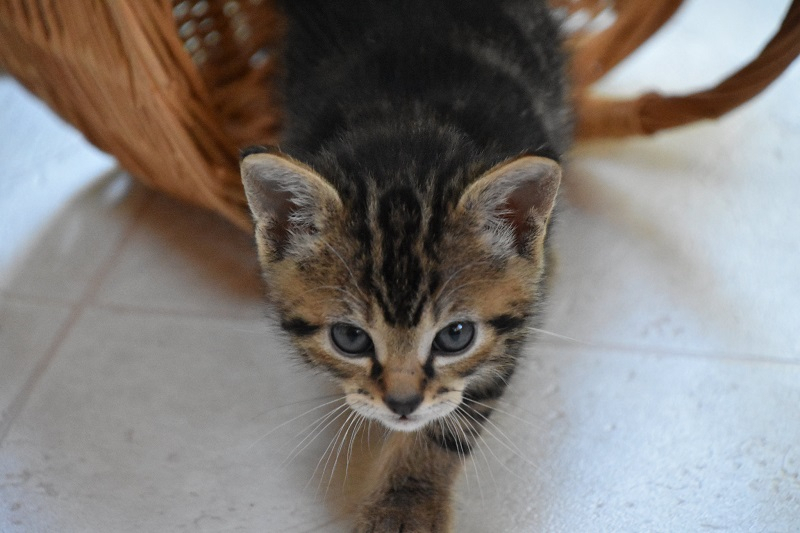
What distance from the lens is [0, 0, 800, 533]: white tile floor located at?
4.50 feet

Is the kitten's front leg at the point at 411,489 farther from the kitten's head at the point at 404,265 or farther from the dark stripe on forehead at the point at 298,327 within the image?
the dark stripe on forehead at the point at 298,327

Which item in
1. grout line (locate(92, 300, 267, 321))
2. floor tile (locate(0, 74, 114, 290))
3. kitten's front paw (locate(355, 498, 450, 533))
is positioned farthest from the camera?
floor tile (locate(0, 74, 114, 290))

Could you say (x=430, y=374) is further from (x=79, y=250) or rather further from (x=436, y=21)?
(x=79, y=250)

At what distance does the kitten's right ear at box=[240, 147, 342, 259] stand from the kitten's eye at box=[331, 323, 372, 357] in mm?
139

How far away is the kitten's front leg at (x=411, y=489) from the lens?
129cm

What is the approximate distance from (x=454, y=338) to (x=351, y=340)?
152mm

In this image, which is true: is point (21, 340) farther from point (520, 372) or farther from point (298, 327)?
point (520, 372)

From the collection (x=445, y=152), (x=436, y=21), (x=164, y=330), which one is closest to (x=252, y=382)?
(x=164, y=330)

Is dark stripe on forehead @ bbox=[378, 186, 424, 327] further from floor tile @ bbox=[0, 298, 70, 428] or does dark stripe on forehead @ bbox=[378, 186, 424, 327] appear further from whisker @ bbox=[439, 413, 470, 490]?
floor tile @ bbox=[0, 298, 70, 428]

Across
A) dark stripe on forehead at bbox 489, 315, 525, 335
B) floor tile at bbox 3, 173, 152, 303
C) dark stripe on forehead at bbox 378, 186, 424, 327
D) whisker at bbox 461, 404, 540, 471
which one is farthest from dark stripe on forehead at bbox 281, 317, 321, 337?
floor tile at bbox 3, 173, 152, 303

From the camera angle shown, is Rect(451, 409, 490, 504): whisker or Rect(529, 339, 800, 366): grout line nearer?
Rect(451, 409, 490, 504): whisker

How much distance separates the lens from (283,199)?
1145mm

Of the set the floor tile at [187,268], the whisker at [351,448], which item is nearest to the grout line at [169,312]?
the floor tile at [187,268]

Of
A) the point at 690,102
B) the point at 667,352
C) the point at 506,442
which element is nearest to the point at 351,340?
the point at 506,442
